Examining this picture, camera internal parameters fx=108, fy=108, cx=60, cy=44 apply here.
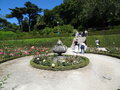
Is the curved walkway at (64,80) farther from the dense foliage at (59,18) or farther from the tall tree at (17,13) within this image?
the tall tree at (17,13)

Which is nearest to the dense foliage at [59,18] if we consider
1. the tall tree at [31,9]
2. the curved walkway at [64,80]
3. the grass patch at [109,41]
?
the tall tree at [31,9]

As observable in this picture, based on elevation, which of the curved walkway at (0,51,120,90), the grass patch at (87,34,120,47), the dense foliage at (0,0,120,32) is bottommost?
the curved walkway at (0,51,120,90)

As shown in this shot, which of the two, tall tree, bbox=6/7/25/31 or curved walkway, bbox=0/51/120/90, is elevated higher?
tall tree, bbox=6/7/25/31

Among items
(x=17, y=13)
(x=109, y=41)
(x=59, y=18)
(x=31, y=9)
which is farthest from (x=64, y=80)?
(x=17, y=13)

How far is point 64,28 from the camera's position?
83.3 feet

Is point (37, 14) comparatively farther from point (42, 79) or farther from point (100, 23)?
point (42, 79)

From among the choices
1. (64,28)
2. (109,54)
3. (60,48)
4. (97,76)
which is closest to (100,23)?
(64,28)

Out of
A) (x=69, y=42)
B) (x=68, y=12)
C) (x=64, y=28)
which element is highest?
(x=68, y=12)

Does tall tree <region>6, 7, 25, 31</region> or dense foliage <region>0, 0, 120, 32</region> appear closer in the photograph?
dense foliage <region>0, 0, 120, 32</region>

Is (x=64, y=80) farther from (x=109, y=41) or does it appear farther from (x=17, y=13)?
(x=17, y=13)

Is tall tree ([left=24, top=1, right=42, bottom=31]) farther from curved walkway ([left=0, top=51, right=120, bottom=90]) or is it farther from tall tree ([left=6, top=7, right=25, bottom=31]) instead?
curved walkway ([left=0, top=51, right=120, bottom=90])

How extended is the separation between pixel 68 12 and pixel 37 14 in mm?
12480

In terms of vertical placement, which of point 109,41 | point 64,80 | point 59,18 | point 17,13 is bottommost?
point 64,80

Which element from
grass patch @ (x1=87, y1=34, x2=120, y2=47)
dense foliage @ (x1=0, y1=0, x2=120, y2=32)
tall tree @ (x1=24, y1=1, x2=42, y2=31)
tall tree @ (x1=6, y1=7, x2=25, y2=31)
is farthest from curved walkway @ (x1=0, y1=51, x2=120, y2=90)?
tall tree @ (x1=6, y1=7, x2=25, y2=31)
